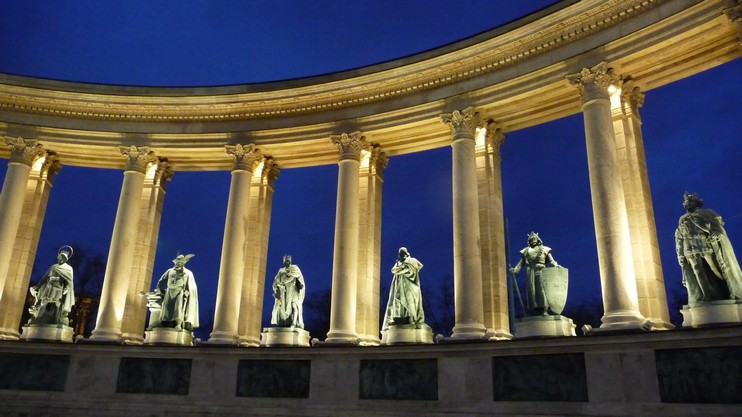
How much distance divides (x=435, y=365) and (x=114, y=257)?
93.6 ft

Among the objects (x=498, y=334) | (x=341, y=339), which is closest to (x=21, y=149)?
(x=341, y=339)

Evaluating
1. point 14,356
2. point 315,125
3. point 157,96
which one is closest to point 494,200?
point 315,125

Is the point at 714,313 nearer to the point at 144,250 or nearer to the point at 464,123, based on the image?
the point at 464,123

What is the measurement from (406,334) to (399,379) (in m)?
4.43

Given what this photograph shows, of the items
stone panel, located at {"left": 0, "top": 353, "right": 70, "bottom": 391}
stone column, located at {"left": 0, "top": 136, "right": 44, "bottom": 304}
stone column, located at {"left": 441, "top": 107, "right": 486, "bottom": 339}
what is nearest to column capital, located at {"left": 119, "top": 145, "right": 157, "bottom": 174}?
stone column, located at {"left": 0, "top": 136, "right": 44, "bottom": 304}

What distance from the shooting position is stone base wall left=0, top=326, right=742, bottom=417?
31188mm

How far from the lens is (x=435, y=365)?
39188 millimetres

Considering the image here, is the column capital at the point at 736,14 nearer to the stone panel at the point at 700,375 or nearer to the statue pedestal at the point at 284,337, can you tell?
the stone panel at the point at 700,375

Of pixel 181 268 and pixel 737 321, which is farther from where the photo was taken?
pixel 181 268

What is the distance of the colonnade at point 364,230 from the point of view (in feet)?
124

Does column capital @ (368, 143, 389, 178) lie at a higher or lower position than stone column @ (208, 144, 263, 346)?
higher

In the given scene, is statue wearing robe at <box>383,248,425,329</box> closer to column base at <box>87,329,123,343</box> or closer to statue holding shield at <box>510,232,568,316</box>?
statue holding shield at <box>510,232,568,316</box>

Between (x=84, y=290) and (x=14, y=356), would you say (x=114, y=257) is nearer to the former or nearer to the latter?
(x=14, y=356)

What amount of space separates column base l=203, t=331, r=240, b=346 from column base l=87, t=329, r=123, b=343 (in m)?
7.73
